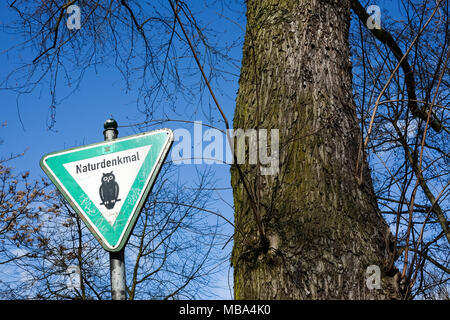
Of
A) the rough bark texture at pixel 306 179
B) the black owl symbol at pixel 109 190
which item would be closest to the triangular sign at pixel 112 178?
the black owl symbol at pixel 109 190

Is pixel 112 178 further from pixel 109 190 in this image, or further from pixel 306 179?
pixel 306 179

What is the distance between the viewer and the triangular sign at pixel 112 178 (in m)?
1.90

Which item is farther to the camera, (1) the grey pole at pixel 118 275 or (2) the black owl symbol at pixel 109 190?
(2) the black owl symbol at pixel 109 190

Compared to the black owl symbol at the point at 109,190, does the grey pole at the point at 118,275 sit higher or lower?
lower

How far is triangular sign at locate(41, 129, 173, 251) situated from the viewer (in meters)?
1.90

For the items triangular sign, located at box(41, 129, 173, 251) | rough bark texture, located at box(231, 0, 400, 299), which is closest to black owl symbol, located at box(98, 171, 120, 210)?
triangular sign, located at box(41, 129, 173, 251)

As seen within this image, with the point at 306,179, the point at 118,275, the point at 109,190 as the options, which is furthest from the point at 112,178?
the point at 306,179

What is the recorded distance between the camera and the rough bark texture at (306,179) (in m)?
1.96

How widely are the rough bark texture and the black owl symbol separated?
0.64m

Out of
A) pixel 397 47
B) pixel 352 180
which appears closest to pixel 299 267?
pixel 352 180

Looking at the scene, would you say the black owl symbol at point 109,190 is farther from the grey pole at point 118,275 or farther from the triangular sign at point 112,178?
the grey pole at point 118,275

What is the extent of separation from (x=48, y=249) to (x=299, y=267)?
24.4ft

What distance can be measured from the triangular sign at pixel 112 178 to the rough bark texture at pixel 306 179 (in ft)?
1.71

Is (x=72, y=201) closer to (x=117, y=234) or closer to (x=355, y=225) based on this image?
(x=117, y=234)
